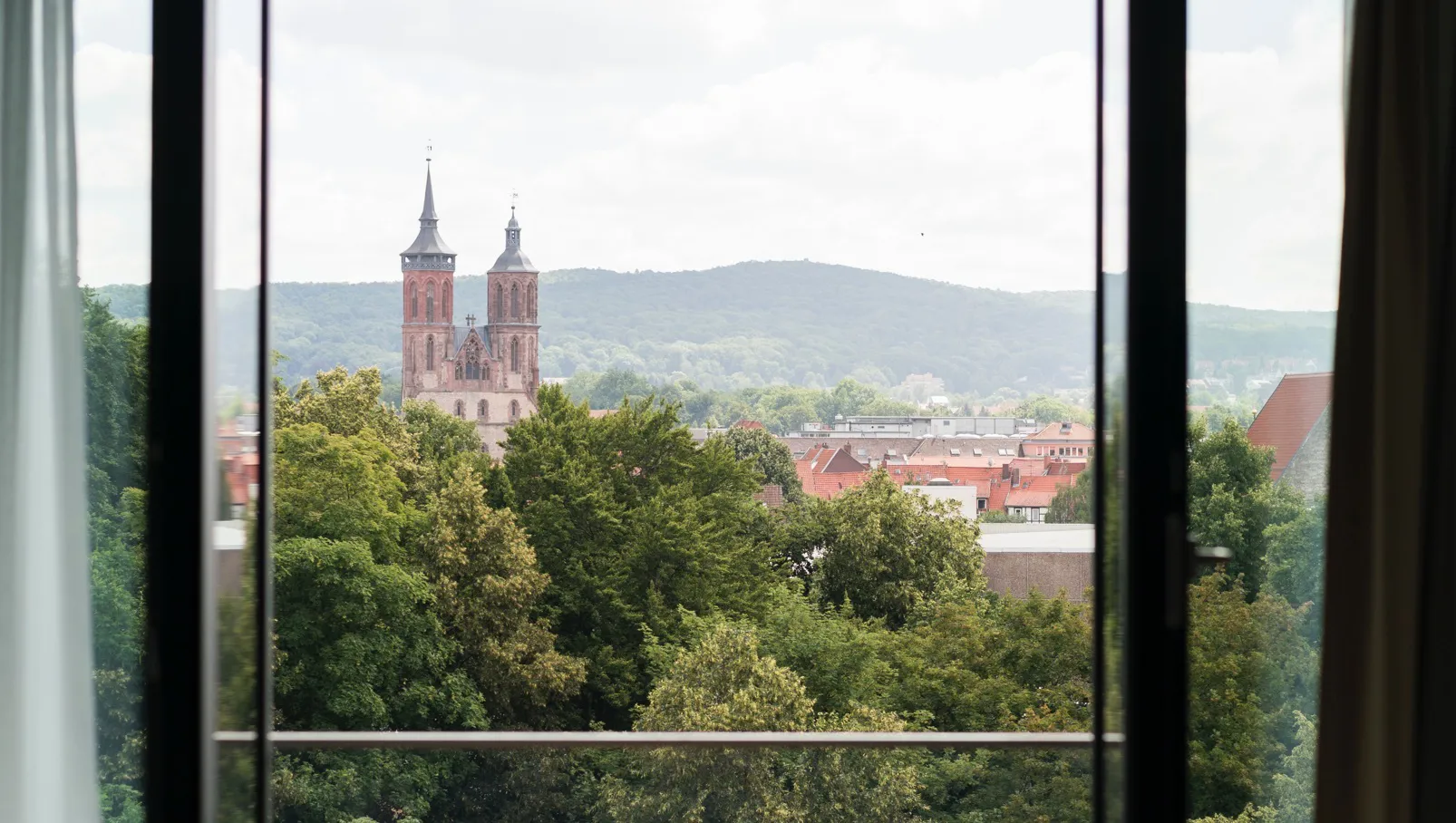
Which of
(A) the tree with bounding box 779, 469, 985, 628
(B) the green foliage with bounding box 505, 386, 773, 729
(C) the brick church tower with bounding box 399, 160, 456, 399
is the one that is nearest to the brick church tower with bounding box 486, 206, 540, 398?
(C) the brick church tower with bounding box 399, 160, 456, 399

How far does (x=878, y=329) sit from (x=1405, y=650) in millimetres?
18078

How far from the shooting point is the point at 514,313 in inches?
802

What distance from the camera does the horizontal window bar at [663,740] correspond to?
1.83 meters

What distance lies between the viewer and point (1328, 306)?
42.2 inches

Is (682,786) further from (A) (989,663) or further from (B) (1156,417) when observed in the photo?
(B) (1156,417)

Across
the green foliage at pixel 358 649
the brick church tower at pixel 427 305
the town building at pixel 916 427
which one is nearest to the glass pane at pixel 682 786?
the green foliage at pixel 358 649

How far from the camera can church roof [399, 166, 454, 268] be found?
62.8 feet

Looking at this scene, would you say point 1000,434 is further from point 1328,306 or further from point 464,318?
point 1328,306

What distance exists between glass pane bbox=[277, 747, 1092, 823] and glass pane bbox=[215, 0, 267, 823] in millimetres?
9540

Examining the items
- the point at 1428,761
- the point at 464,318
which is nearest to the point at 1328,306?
the point at 1428,761

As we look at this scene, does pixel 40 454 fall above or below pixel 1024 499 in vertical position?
above

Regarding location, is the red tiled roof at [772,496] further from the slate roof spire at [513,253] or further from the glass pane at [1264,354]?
the glass pane at [1264,354]

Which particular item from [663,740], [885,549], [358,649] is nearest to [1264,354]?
[663,740]

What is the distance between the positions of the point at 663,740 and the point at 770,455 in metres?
15.9
